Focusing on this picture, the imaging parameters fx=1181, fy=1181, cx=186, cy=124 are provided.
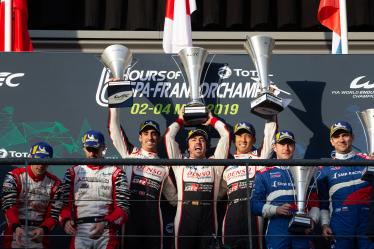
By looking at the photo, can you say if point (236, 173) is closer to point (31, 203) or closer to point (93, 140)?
point (93, 140)

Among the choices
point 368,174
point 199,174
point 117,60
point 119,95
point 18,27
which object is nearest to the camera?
point 368,174

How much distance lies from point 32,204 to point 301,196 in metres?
2.18

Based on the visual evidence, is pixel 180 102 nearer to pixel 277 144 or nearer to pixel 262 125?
pixel 262 125

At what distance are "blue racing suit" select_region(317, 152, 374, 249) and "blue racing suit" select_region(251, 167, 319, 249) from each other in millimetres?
220

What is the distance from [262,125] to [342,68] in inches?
40.8

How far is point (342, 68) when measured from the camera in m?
11.5

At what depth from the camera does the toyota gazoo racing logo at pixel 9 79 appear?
37.1 feet

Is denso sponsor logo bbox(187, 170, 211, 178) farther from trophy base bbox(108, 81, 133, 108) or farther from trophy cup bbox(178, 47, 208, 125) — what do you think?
trophy base bbox(108, 81, 133, 108)

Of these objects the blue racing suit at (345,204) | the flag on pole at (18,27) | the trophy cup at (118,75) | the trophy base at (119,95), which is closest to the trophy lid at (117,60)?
the trophy cup at (118,75)

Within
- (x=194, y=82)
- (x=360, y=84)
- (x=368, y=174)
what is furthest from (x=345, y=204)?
(x=360, y=84)

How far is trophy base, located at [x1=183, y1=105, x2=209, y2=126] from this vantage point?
1048 centimetres

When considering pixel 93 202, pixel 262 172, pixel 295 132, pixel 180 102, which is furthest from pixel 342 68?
pixel 93 202

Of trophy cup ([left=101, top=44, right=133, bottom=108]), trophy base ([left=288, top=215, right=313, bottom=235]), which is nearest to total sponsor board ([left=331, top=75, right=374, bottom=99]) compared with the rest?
trophy cup ([left=101, top=44, right=133, bottom=108])

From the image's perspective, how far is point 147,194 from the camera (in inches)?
393
